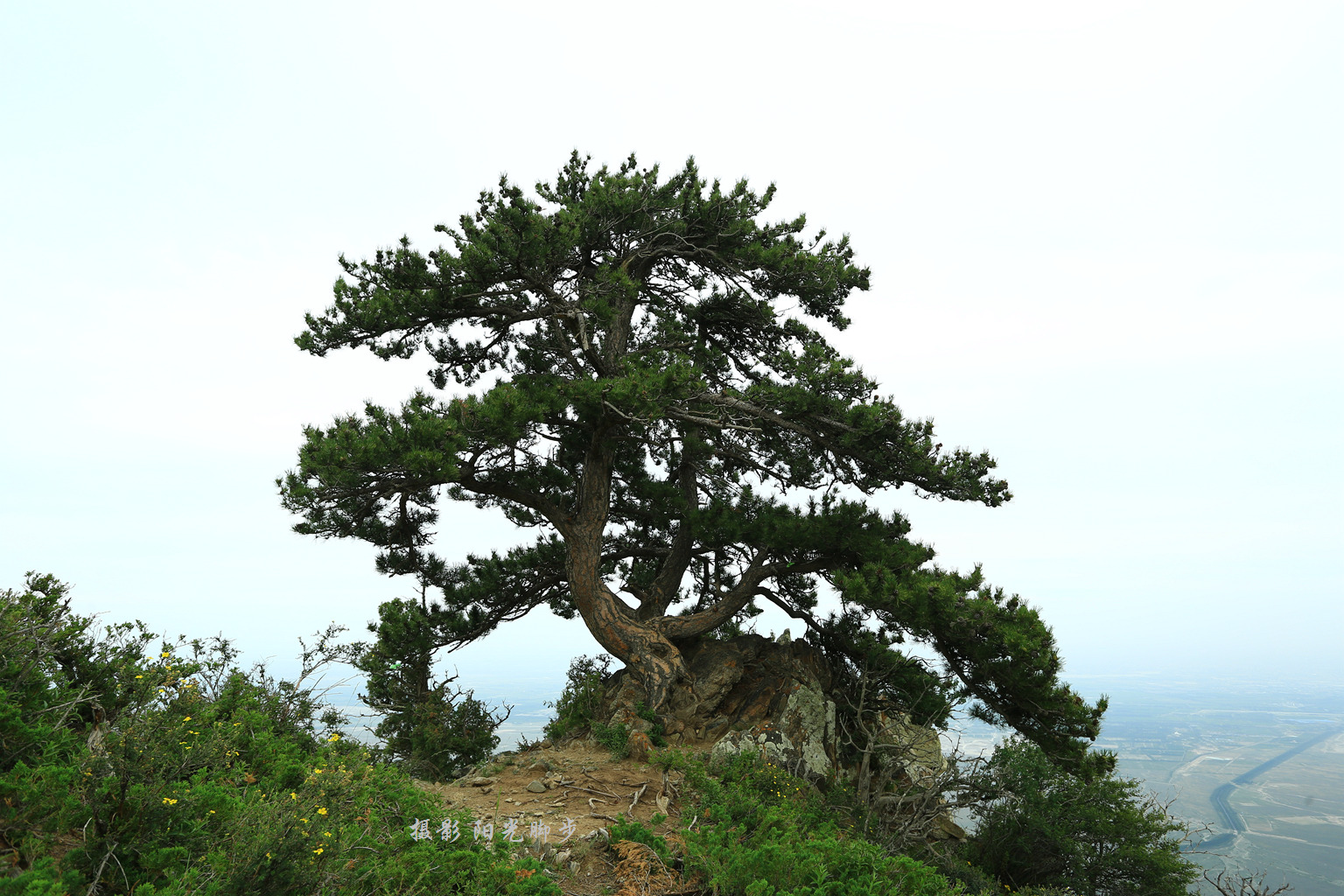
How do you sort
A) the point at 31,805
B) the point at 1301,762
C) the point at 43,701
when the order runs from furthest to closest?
the point at 1301,762
the point at 43,701
the point at 31,805

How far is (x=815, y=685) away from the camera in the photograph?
1009 centimetres

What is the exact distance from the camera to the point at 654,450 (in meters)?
11.9

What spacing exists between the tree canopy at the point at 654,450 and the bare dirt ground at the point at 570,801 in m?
1.64

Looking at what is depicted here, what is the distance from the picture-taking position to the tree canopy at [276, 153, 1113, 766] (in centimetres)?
861

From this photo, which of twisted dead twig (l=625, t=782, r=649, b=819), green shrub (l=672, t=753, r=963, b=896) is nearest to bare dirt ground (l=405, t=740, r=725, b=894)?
twisted dead twig (l=625, t=782, r=649, b=819)

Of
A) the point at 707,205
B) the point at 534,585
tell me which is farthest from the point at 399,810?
the point at 707,205

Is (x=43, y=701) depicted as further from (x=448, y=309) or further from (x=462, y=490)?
(x=448, y=309)

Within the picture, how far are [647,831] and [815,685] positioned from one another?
484 cm

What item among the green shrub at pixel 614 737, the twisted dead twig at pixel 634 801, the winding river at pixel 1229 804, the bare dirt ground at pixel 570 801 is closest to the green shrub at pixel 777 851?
the bare dirt ground at pixel 570 801

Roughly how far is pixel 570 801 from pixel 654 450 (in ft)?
19.4

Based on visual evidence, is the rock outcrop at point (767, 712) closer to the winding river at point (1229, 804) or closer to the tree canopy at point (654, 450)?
the tree canopy at point (654, 450)

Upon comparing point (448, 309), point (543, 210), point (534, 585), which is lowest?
point (534, 585)

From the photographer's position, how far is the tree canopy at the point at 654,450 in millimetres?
8609

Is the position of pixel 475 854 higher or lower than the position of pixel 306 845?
lower
